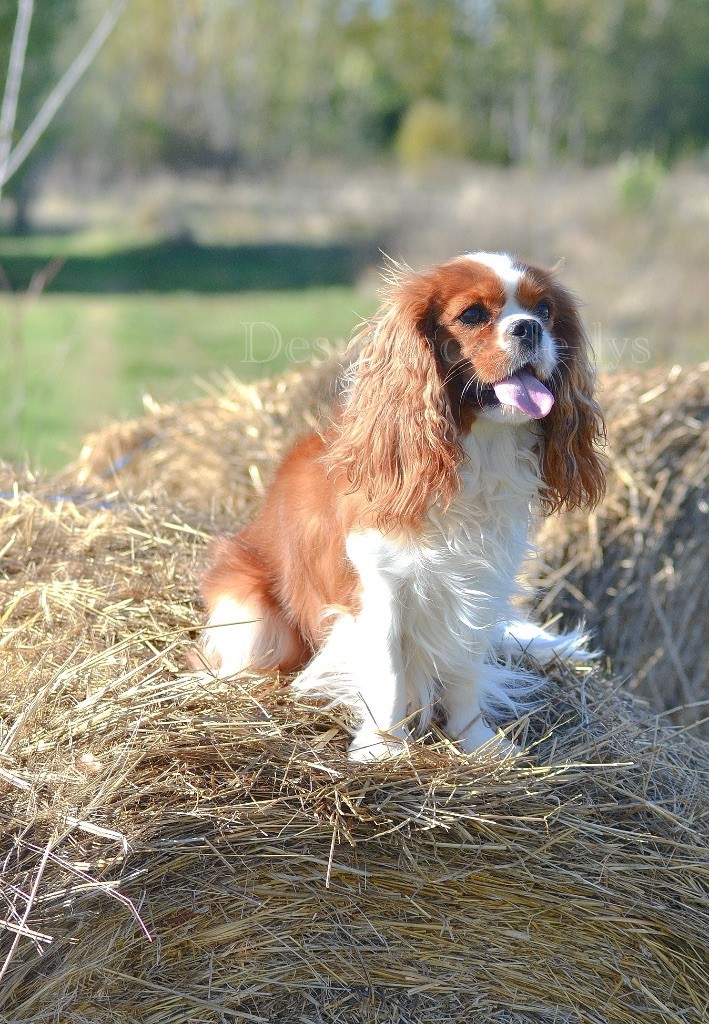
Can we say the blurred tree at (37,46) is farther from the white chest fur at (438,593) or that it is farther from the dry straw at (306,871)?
the dry straw at (306,871)

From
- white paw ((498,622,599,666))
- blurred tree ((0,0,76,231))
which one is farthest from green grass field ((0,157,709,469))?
blurred tree ((0,0,76,231))

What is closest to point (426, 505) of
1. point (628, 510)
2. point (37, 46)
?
point (628, 510)

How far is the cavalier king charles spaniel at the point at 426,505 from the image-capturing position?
2.71 metres

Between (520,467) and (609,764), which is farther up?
(520,467)

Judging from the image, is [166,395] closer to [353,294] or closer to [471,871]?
[471,871]

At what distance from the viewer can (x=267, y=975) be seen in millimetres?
2484

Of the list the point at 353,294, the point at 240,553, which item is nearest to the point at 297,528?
the point at 240,553

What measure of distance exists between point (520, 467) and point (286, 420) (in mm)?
2313

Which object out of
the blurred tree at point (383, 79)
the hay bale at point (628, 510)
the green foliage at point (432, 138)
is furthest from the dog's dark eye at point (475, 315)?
the green foliage at point (432, 138)

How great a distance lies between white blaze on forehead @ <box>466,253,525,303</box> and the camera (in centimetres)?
269

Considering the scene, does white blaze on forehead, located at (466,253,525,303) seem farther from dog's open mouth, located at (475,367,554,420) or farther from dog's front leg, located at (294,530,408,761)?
dog's front leg, located at (294,530,408,761)

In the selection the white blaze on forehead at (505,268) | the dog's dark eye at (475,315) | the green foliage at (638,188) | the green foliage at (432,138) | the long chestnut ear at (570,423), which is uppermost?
the white blaze on forehead at (505,268)

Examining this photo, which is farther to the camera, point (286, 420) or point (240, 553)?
point (286, 420)

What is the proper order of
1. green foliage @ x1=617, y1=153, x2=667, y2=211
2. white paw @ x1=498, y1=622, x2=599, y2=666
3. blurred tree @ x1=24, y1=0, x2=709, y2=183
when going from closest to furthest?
white paw @ x1=498, y1=622, x2=599, y2=666
green foliage @ x1=617, y1=153, x2=667, y2=211
blurred tree @ x1=24, y1=0, x2=709, y2=183
